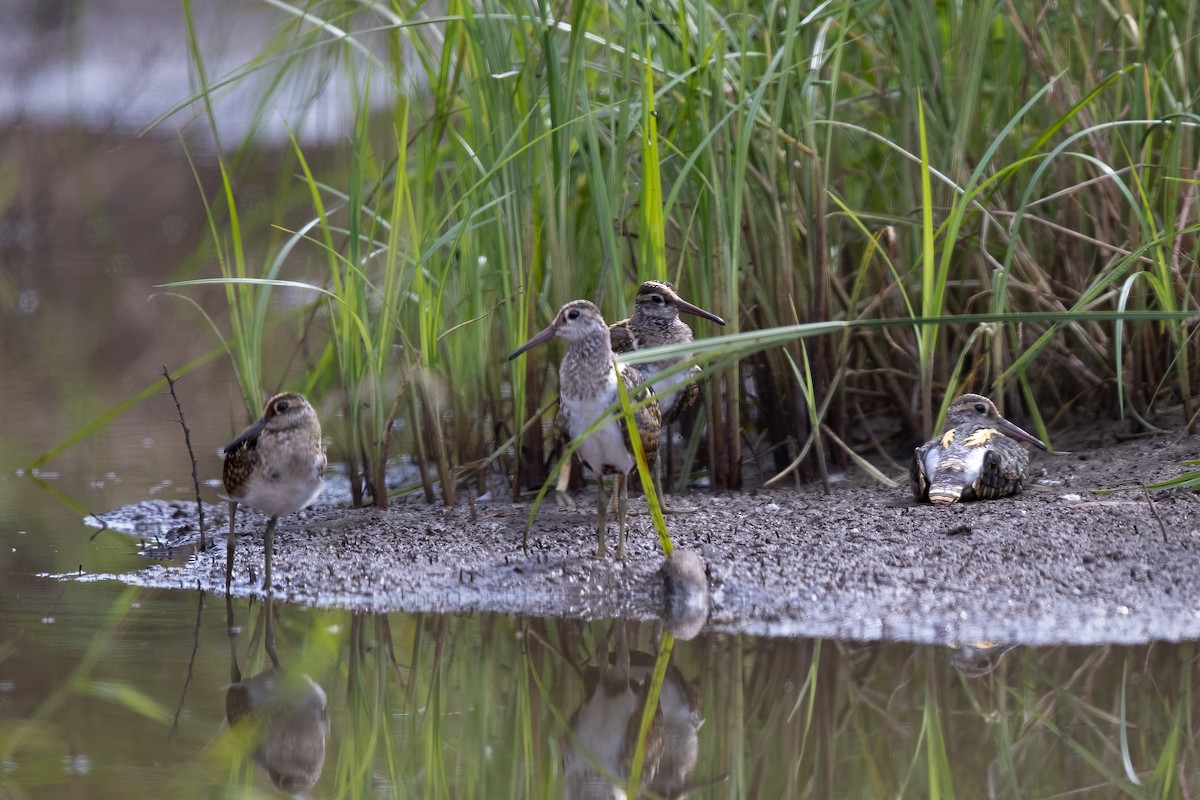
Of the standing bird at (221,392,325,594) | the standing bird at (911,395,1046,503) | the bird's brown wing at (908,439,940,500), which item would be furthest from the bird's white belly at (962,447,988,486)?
the standing bird at (221,392,325,594)

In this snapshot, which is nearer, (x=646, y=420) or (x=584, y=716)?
(x=584, y=716)

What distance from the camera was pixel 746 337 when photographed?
340 centimetres

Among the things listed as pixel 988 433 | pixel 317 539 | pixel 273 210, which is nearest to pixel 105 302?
pixel 273 210

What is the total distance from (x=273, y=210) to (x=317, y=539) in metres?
1.30

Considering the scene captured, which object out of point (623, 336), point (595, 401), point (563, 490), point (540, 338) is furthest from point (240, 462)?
point (623, 336)

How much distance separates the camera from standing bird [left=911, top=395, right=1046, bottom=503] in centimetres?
473

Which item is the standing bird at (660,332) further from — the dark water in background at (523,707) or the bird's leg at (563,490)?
the dark water in background at (523,707)

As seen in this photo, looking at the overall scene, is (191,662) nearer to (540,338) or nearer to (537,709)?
(537,709)

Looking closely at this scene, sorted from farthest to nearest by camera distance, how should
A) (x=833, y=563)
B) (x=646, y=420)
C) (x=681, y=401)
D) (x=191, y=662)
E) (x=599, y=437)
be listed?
(x=681, y=401), (x=646, y=420), (x=599, y=437), (x=833, y=563), (x=191, y=662)

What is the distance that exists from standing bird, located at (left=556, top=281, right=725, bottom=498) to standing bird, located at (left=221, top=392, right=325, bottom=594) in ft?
3.21

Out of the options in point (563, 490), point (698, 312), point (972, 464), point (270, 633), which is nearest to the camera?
point (270, 633)

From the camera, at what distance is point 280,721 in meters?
3.34

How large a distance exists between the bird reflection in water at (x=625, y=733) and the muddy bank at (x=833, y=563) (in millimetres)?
421

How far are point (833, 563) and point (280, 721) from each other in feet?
5.67
